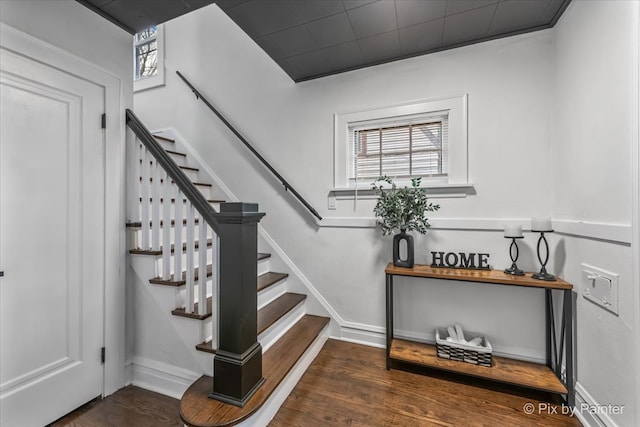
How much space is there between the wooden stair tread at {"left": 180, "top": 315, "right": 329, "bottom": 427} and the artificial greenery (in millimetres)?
1098

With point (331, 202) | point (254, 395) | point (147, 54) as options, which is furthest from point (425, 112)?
point (147, 54)

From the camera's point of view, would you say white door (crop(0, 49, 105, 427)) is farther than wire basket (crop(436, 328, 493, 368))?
No

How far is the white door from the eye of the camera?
1.31 metres

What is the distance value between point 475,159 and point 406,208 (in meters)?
0.65

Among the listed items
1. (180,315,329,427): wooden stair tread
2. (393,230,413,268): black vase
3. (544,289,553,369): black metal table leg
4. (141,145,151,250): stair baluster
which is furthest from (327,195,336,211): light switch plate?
(544,289,553,369): black metal table leg

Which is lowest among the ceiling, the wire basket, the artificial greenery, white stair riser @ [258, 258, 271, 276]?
the wire basket

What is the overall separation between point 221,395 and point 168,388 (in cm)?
58

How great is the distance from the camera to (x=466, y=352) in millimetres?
1833

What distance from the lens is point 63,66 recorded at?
151 centimetres

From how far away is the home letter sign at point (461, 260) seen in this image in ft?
6.49

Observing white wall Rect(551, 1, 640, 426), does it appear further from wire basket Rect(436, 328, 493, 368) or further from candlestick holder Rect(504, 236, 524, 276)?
wire basket Rect(436, 328, 493, 368)

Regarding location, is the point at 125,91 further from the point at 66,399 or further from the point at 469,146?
the point at 469,146

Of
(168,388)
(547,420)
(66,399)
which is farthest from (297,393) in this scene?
(547,420)

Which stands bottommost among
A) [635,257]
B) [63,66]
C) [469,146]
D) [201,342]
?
[201,342]
